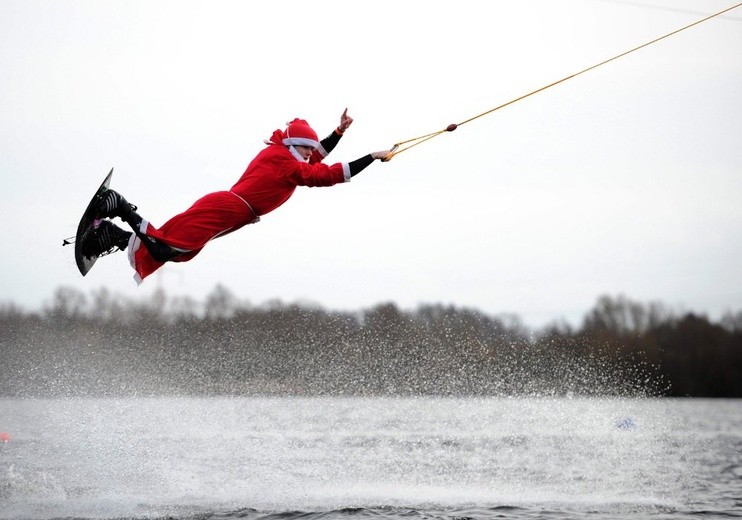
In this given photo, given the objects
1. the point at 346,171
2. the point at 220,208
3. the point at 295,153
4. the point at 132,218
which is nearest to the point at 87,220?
the point at 132,218

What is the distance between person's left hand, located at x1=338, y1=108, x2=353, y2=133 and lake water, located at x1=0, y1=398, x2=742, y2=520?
5.63 m

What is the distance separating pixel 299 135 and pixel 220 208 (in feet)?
4.42

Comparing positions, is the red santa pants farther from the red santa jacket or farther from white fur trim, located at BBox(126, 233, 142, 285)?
the red santa jacket

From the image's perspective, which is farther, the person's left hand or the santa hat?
the person's left hand

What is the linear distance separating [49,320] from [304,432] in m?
9.76

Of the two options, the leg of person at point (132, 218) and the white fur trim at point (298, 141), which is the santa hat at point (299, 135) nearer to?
the white fur trim at point (298, 141)

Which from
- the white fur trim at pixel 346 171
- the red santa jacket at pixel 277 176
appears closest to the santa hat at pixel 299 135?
the red santa jacket at pixel 277 176

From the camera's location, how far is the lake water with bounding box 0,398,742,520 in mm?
14094

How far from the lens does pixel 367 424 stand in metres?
32.5

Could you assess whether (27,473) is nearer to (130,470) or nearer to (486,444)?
(130,470)

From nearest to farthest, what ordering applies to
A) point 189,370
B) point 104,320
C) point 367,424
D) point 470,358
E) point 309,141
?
1. point 309,141
2. point 367,424
3. point 104,320
4. point 189,370
5. point 470,358

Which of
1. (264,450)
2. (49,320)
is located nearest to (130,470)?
(264,450)

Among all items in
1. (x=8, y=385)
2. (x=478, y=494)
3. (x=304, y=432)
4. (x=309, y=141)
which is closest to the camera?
(x=309, y=141)

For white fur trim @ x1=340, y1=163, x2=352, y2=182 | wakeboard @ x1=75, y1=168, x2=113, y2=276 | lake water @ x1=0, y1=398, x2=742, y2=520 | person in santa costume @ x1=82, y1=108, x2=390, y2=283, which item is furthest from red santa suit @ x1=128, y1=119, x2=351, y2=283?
lake water @ x1=0, y1=398, x2=742, y2=520
